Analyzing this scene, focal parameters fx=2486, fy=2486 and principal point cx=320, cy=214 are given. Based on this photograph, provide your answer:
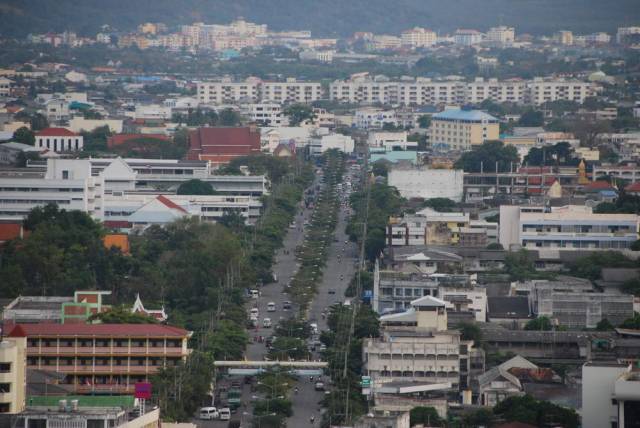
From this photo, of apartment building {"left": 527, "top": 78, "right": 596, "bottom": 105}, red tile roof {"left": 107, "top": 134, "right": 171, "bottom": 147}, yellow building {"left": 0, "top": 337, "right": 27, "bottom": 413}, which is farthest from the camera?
apartment building {"left": 527, "top": 78, "right": 596, "bottom": 105}

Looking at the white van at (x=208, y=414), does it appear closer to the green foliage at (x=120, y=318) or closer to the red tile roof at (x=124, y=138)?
the green foliage at (x=120, y=318)

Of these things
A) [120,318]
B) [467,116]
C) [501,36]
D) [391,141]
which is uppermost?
[501,36]

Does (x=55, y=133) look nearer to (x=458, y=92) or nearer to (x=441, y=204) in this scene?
(x=441, y=204)

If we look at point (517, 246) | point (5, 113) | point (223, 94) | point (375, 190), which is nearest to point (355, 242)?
point (517, 246)

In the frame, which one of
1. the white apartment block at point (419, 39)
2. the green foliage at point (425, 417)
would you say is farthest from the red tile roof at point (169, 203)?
the white apartment block at point (419, 39)

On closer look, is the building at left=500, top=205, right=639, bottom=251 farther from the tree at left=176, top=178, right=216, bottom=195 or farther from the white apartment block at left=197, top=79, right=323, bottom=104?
the white apartment block at left=197, top=79, right=323, bottom=104

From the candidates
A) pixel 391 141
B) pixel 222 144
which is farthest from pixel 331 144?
pixel 222 144

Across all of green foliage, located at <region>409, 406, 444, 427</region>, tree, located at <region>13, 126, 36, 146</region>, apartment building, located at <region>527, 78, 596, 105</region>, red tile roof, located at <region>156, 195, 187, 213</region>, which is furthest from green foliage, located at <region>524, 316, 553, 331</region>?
apartment building, located at <region>527, 78, 596, 105</region>
